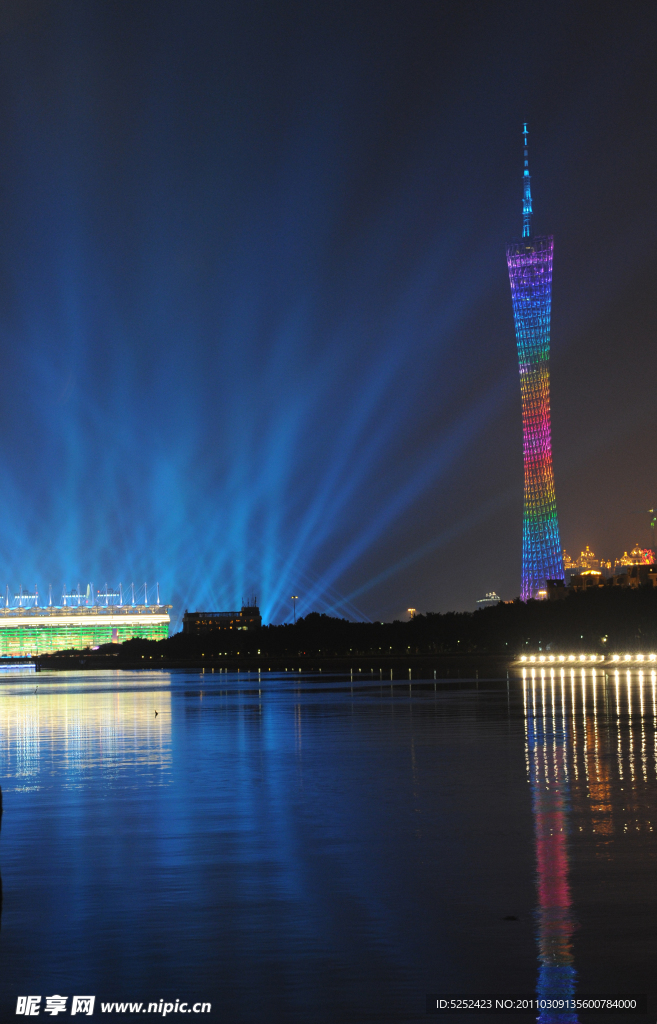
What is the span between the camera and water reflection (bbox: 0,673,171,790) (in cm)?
3256

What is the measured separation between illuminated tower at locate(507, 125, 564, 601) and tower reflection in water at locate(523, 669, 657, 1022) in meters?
87.0

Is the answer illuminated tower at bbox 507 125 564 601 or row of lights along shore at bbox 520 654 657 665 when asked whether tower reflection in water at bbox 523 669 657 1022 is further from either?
illuminated tower at bbox 507 125 564 601

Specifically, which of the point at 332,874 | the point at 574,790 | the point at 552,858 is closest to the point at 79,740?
the point at 574,790

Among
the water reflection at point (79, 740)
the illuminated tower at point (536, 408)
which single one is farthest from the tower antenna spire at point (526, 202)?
the water reflection at point (79, 740)

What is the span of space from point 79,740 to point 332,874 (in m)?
27.3

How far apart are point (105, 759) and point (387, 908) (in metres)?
21.5

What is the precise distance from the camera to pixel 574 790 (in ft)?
82.1

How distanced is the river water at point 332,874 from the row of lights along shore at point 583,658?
8598 centimetres

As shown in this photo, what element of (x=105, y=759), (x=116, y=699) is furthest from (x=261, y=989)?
Result: (x=116, y=699)

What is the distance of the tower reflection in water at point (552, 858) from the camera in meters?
11.7

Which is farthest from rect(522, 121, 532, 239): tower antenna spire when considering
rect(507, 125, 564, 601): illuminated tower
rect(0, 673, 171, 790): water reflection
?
rect(0, 673, 171, 790): water reflection

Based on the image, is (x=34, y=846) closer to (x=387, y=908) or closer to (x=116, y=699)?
(x=387, y=908)

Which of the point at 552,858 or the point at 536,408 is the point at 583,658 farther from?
the point at 552,858

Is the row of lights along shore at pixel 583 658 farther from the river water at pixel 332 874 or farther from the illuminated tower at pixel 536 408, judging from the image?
the river water at pixel 332 874
